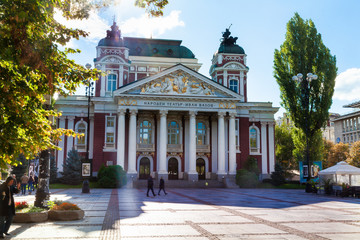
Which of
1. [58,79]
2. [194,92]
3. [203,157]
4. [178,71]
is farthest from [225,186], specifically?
[58,79]

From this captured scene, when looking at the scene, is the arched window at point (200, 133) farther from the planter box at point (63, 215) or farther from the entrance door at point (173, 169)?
the planter box at point (63, 215)

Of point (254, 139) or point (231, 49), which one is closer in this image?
point (254, 139)

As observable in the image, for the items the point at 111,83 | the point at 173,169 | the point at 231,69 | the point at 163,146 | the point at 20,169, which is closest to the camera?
the point at 20,169

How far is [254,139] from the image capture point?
1901 inches

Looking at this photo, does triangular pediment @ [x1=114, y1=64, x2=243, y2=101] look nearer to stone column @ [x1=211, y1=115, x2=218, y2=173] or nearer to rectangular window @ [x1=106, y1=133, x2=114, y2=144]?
stone column @ [x1=211, y1=115, x2=218, y2=173]

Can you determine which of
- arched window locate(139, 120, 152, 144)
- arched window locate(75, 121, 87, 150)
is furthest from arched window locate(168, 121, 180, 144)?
arched window locate(75, 121, 87, 150)

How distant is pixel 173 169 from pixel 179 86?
→ 36.2 feet

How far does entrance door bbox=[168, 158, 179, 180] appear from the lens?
4538cm

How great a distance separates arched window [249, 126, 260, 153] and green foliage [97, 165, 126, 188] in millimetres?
19523

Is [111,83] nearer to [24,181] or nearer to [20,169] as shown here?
[20,169]

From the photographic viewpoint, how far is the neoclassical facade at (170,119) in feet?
137

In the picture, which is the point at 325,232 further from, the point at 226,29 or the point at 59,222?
the point at 226,29

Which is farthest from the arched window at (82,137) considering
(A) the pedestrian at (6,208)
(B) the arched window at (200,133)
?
(A) the pedestrian at (6,208)

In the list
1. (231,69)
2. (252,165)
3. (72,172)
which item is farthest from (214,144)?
(72,172)
